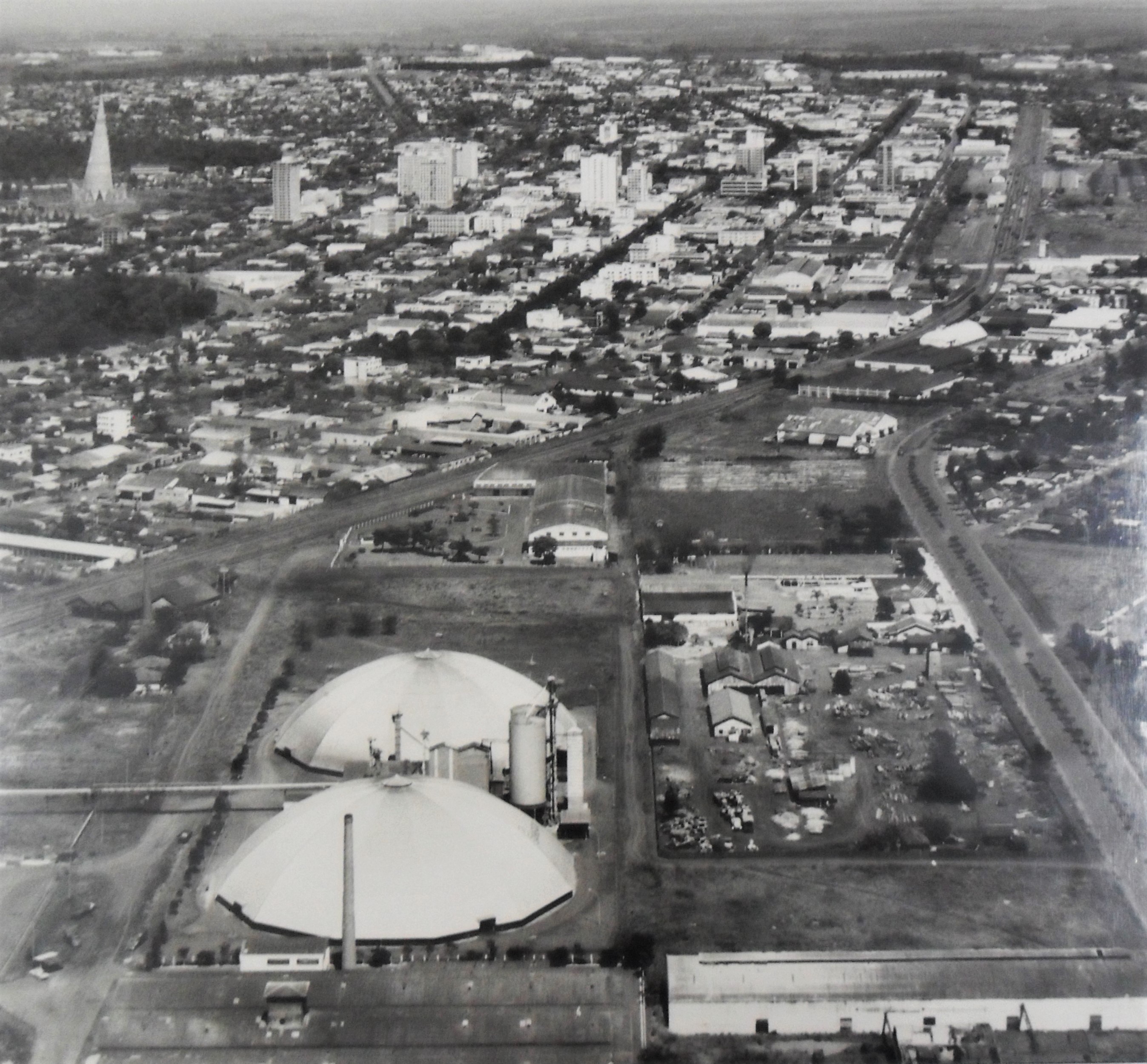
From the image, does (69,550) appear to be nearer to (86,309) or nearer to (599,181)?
(86,309)

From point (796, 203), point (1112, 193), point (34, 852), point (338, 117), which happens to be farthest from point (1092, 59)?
point (34, 852)

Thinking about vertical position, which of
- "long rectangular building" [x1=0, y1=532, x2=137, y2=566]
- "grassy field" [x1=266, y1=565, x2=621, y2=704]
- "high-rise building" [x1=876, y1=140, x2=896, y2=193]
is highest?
"high-rise building" [x1=876, y1=140, x2=896, y2=193]

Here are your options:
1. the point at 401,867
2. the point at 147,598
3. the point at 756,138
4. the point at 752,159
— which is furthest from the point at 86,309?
the point at 401,867

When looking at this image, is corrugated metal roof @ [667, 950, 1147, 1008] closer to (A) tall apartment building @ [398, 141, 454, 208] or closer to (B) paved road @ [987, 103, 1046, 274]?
(B) paved road @ [987, 103, 1046, 274]

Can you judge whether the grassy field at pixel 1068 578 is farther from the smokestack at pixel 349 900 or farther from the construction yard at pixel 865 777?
the smokestack at pixel 349 900

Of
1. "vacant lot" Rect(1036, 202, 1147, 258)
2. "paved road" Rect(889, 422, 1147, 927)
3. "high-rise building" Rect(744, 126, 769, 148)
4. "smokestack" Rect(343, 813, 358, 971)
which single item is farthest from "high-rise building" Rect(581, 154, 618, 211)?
"smokestack" Rect(343, 813, 358, 971)

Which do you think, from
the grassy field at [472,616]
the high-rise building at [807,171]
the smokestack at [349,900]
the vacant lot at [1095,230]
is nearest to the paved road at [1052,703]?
the grassy field at [472,616]

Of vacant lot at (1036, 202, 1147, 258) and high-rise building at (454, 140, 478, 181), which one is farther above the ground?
high-rise building at (454, 140, 478, 181)
